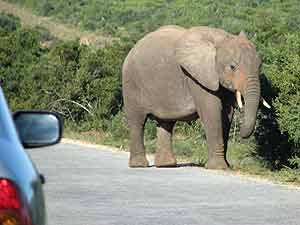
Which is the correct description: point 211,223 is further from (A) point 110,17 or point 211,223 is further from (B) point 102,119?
(A) point 110,17

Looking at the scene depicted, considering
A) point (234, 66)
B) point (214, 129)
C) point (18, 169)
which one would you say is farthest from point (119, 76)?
point (18, 169)

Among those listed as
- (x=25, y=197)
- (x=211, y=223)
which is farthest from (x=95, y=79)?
(x=25, y=197)

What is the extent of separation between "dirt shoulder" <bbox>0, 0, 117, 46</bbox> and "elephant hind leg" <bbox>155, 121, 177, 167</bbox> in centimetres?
4262

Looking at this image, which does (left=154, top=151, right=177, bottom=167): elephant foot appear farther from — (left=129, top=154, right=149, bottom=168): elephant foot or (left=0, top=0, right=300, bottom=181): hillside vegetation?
(left=0, top=0, right=300, bottom=181): hillside vegetation

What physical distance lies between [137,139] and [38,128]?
15495 millimetres

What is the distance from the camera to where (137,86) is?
800 inches

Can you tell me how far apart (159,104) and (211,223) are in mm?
9119

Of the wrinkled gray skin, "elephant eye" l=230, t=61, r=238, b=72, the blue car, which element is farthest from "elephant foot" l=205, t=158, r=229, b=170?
the blue car

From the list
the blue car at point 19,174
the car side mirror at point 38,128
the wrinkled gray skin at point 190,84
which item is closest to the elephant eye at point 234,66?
the wrinkled gray skin at point 190,84

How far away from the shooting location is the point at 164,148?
19625 mm

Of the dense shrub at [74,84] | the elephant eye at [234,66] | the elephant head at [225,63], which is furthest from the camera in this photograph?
the dense shrub at [74,84]

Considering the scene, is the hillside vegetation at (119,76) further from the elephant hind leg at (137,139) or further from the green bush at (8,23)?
the elephant hind leg at (137,139)

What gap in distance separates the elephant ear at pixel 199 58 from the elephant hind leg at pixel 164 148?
1.41 meters

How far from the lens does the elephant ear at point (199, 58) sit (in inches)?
730
